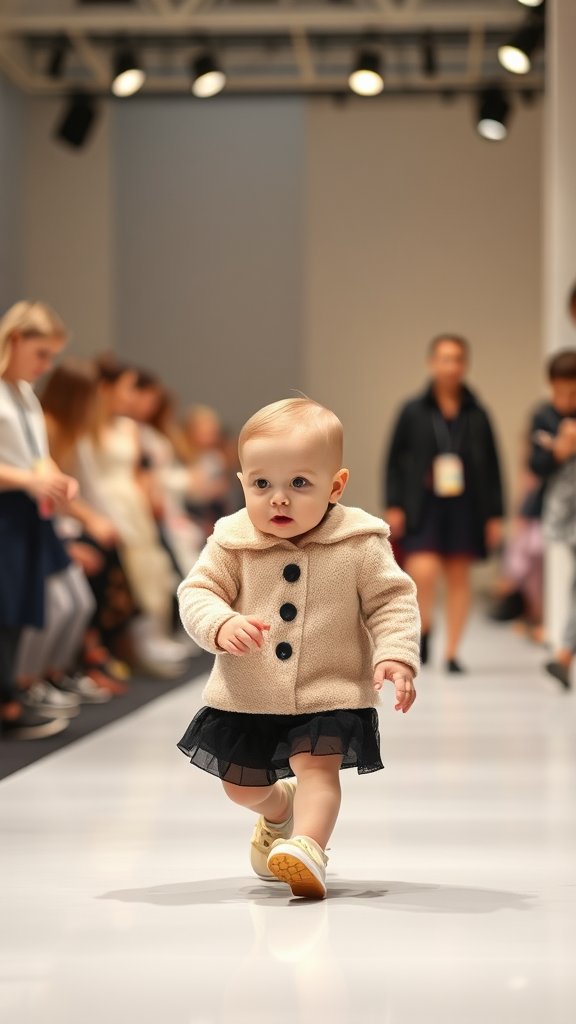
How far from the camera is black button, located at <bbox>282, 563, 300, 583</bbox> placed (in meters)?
2.39

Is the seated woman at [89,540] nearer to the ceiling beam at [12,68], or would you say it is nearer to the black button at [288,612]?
the black button at [288,612]

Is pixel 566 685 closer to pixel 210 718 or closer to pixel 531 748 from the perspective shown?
pixel 531 748

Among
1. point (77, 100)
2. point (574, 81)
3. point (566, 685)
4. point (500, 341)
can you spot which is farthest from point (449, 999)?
point (500, 341)

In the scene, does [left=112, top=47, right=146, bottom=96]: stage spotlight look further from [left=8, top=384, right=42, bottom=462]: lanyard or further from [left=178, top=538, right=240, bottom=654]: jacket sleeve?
[left=178, top=538, right=240, bottom=654]: jacket sleeve

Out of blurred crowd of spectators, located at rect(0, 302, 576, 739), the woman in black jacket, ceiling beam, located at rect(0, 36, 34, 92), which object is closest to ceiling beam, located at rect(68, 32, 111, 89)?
ceiling beam, located at rect(0, 36, 34, 92)

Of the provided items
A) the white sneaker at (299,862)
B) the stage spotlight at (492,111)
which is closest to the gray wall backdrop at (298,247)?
the stage spotlight at (492,111)

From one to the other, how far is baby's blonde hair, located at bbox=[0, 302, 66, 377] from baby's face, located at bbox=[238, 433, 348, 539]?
1.97m

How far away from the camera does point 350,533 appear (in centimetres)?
240

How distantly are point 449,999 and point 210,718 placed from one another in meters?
0.76

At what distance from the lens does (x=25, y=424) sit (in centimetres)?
423

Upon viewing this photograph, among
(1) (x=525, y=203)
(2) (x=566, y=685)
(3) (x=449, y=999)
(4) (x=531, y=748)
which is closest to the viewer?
(3) (x=449, y=999)

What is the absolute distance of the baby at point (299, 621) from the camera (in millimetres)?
2344

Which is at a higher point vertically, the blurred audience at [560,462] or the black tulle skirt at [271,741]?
the blurred audience at [560,462]

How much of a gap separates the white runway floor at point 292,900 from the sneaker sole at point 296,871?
4 cm
